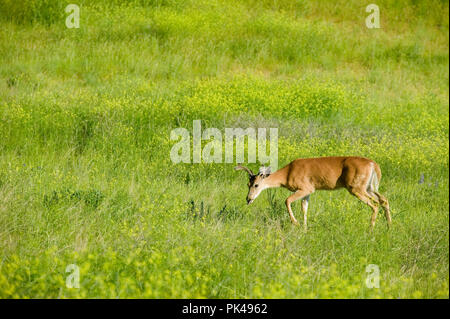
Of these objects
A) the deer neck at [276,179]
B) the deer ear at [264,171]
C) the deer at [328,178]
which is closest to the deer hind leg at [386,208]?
the deer at [328,178]

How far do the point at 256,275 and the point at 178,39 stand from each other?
34.8 feet

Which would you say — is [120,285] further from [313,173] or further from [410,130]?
[410,130]

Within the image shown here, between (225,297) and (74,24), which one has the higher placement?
(74,24)

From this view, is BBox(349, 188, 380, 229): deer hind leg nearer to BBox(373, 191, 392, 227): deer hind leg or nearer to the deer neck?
BBox(373, 191, 392, 227): deer hind leg

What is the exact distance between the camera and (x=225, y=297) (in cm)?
484

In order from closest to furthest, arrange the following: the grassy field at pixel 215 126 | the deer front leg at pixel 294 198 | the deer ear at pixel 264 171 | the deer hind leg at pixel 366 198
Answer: the grassy field at pixel 215 126, the deer front leg at pixel 294 198, the deer hind leg at pixel 366 198, the deer ear at pixel 264 171

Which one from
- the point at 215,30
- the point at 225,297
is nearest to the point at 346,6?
the point at 215,30

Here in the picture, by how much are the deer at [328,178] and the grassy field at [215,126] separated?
249 millimetres

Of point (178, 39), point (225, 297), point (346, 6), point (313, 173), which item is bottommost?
point (225, 297)

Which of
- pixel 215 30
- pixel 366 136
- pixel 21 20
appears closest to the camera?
pixel 366 136

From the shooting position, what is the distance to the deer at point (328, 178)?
23.7 ft

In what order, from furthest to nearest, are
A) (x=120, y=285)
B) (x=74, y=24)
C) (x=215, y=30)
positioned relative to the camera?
(x=215, y=30)
(x=74, y=24)
(x=120, y=285)

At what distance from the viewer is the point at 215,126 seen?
35.5 feet

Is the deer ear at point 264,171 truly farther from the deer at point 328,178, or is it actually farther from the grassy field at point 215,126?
the grassy field at point 215,126
